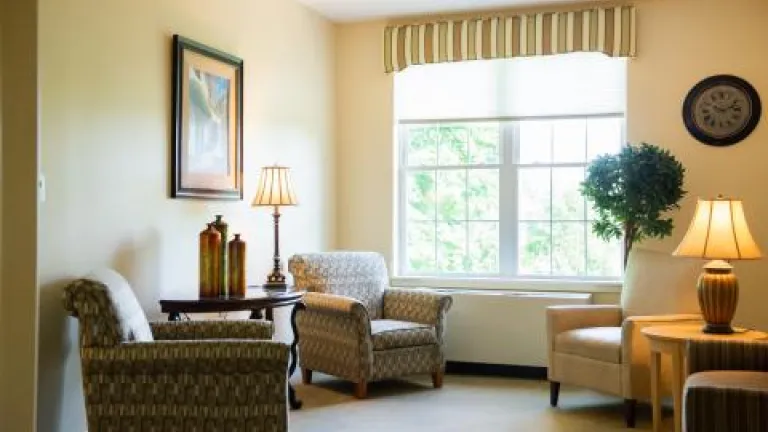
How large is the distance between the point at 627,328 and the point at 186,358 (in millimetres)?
2385

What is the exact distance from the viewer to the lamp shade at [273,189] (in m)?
4.71

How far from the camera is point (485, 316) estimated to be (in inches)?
222

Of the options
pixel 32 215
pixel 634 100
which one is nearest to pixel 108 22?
pixel 32 215

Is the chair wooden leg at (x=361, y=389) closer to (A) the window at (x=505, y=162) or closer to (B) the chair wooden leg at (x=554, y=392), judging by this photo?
(B) the chair wooden leg at (x=554, y=392)

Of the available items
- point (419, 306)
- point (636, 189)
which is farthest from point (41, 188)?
point (636, 189)

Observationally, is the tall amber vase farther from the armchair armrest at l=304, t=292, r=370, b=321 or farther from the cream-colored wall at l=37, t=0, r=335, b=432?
the armchair armrest at l=304, t=292, r=370, b=321

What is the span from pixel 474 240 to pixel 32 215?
348 cm

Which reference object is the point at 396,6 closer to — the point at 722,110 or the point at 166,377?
the point at 722,110

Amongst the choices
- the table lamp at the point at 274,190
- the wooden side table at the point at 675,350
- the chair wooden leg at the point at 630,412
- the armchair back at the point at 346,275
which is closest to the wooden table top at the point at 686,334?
the wooden side table at the point at 675,350

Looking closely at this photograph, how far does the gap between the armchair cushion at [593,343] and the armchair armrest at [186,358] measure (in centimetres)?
209

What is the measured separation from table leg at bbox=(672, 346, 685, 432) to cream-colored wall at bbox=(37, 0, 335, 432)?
2485mm

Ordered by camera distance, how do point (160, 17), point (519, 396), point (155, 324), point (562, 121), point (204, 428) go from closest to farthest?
point (204, 428) → point (155, 324) → point (160, 17) → point (519, 396) → point (562, 121)

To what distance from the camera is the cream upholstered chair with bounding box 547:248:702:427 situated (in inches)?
170

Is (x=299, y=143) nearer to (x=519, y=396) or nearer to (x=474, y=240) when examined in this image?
(x=474, y=240)
